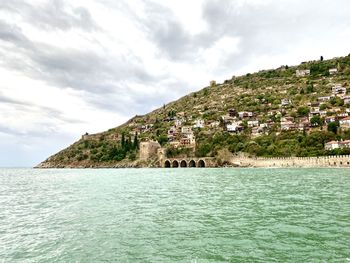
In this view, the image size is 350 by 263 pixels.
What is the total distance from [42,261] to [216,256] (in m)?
5.42

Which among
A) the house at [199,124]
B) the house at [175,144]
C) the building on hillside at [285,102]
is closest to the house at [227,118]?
the house at [199,124]

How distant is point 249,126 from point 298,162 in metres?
46.5

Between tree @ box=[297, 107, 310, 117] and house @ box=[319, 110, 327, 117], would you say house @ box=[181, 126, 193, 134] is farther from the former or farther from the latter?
house @ box=[319, 110, 327, 117]

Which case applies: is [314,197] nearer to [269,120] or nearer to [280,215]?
[280,215]

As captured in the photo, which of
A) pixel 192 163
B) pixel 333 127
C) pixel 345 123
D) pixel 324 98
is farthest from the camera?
pixel 324 98

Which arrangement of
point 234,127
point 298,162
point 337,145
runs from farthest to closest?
point 234,127, point 337,145, point 298,162

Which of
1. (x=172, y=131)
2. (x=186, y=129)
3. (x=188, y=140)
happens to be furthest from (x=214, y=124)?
(x=172, y=131)

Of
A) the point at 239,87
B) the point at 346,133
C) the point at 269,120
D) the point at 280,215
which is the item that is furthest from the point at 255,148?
the point at 239,87

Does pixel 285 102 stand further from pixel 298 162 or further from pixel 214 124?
pixel 298 162

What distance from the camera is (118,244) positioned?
12.1 metres

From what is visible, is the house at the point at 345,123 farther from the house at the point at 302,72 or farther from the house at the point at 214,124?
the house at the point at 302,72

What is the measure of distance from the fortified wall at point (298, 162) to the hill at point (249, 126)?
3.27 meters

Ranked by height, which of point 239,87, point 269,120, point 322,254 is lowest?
point 322,254

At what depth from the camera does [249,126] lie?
413 feet
